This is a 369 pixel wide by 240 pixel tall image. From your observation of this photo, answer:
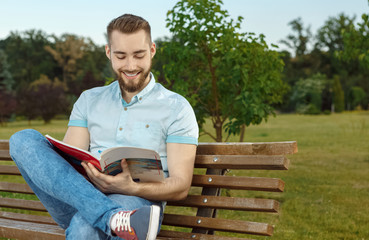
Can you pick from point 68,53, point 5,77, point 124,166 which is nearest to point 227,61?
point 124,166

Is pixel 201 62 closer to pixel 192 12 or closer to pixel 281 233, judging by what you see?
pixel 192 12

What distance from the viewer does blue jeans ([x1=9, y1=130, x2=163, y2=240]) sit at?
90.7 inches

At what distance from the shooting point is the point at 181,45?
611cm

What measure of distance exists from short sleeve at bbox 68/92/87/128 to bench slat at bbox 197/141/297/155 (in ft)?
2.45

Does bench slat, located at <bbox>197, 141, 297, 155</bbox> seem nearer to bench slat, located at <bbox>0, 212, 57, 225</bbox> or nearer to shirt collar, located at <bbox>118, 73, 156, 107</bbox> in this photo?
shirt collar, located at <bbox>118, 73, 156, 107</bbox>

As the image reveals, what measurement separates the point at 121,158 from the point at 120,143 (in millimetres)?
513

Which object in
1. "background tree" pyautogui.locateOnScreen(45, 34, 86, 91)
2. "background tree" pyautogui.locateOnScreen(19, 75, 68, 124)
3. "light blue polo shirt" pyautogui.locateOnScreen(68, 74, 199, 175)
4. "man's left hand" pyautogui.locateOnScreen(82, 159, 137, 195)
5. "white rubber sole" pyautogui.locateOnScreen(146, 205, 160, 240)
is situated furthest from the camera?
"background tree" pyautogui.locateOnScreen(45, 34, 86, 91)

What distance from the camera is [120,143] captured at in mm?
2850

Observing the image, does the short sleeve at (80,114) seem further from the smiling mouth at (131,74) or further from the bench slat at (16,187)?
the bench slat at (16,187)

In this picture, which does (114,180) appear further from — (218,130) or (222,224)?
(218,130)

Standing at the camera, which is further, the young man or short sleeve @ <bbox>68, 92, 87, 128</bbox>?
short sleeve @ <bbox>68, 92, 87, 128</bbox>

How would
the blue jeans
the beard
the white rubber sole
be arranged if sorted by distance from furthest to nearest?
the beard < the blue jeans < the white rubber sole

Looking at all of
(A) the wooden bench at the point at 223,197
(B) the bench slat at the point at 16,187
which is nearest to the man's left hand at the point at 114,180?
(A) the wooden bench at the point at 223,197

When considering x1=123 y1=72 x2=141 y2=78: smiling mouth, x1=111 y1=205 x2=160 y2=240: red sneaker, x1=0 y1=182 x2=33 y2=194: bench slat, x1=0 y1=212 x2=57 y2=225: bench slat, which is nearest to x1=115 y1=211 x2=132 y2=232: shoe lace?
x1=111 y1=205 x2=160 y2=240: red sneaker
